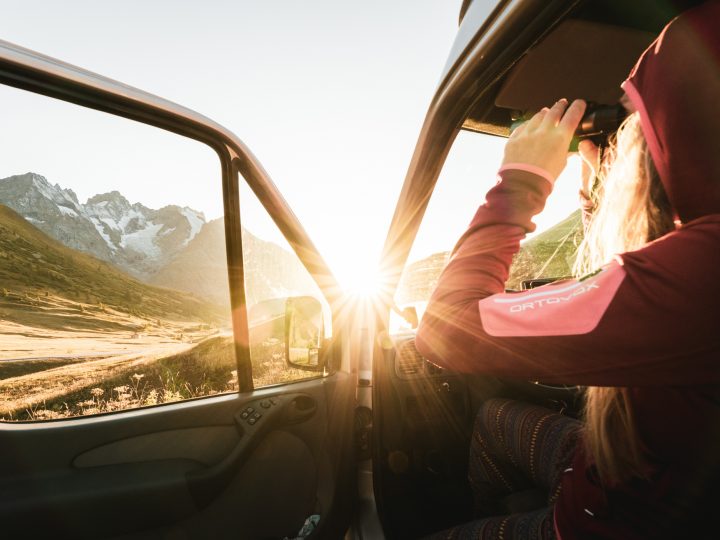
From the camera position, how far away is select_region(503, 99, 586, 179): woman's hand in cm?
94

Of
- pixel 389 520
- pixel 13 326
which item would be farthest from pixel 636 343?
pixel 13 326

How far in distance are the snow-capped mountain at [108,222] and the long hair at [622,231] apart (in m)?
1.65

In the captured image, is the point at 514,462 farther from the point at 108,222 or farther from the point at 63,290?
the point at 63,290

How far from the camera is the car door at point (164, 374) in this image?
1.48 m

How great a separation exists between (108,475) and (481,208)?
75.1 inches

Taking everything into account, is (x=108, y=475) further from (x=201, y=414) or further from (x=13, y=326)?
(x=13, y=326)

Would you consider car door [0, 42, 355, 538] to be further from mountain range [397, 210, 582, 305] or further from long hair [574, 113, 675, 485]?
long hair [574, 113, 675, 485]

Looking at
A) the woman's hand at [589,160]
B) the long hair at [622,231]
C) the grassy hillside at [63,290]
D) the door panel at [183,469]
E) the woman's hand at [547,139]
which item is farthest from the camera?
the grassy hillside at [63,290]

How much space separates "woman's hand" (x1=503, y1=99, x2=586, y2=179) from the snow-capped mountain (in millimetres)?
1433

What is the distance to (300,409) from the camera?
6.15 feet

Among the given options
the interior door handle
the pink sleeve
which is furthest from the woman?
the interior door handle

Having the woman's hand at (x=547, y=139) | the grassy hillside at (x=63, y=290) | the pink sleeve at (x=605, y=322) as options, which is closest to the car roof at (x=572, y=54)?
the woman's hand at (x=547, y=139)

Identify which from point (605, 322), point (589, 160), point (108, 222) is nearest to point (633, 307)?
point (605, 322)

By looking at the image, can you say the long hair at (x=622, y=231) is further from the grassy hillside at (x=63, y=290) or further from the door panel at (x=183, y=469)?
the grassy hillside at (x=63, y=290)
